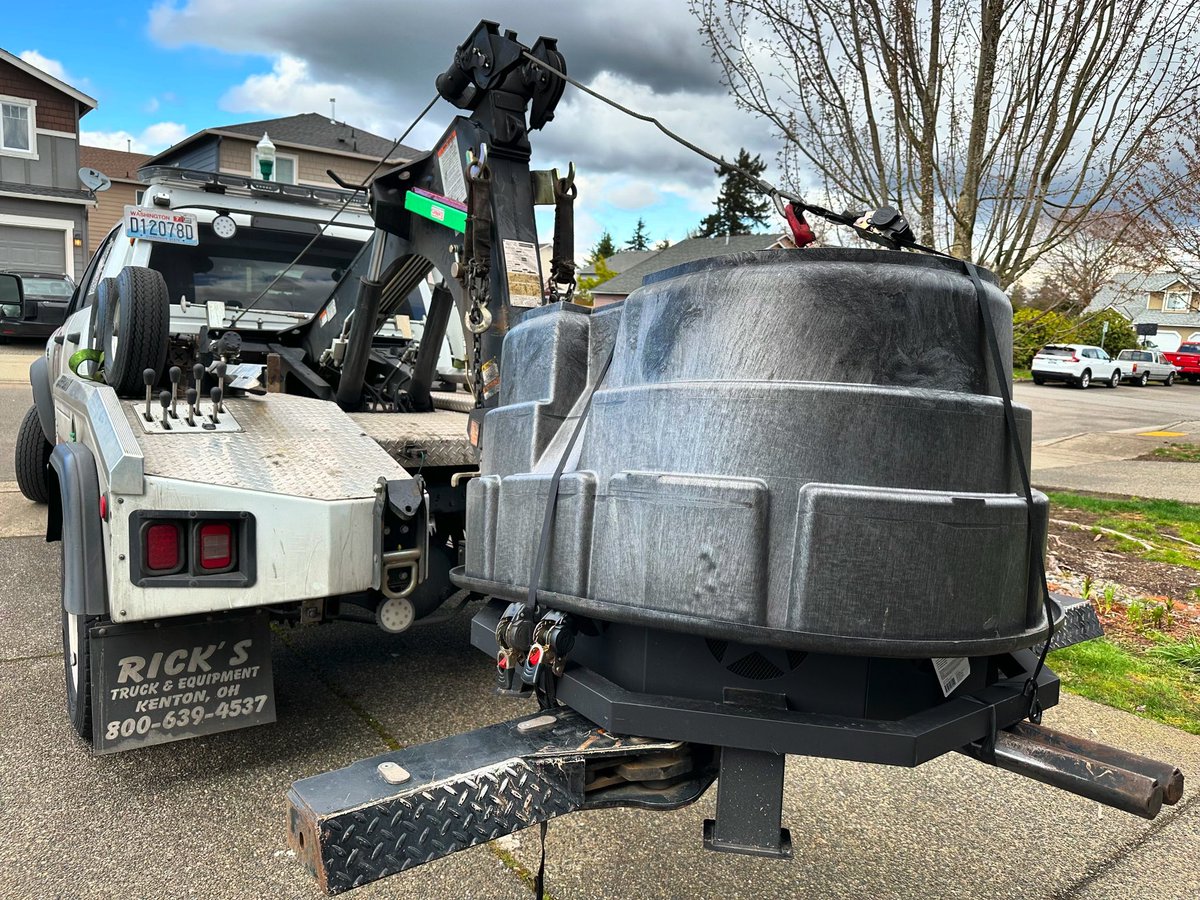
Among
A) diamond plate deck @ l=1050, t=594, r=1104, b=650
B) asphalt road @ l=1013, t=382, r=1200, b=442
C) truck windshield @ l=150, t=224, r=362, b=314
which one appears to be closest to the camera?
diamond plate deck @ l=1050, t=594, r=1104, b=650

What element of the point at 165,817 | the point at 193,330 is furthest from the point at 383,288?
the point at 165,817

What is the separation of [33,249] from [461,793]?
32011mm

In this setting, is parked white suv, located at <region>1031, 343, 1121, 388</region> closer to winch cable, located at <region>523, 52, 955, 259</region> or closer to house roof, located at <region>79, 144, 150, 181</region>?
winch cable, located at <region>523, 52, 955, 259</region>

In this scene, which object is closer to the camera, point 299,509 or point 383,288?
point 299,509

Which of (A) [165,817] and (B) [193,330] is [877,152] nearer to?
(B) [193,330]

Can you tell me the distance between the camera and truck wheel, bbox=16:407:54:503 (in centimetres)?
672

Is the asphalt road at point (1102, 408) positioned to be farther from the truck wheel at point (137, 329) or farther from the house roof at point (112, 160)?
the house roof at point (112, 160)

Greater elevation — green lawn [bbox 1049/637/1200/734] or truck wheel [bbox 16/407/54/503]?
truck wheel [bbox 16/407/54/503]

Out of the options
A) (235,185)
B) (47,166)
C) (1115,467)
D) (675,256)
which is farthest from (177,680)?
(675,256)

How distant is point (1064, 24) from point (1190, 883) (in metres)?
4.40

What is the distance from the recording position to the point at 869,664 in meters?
1.85

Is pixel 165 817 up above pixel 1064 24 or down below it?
below

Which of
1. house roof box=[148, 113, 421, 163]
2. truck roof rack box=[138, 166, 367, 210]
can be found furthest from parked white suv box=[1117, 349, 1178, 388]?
truck roof rack box=[138, 166, 367, 210]

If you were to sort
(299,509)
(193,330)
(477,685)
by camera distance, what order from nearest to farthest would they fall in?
(299,509), (477,685), (193,330)
